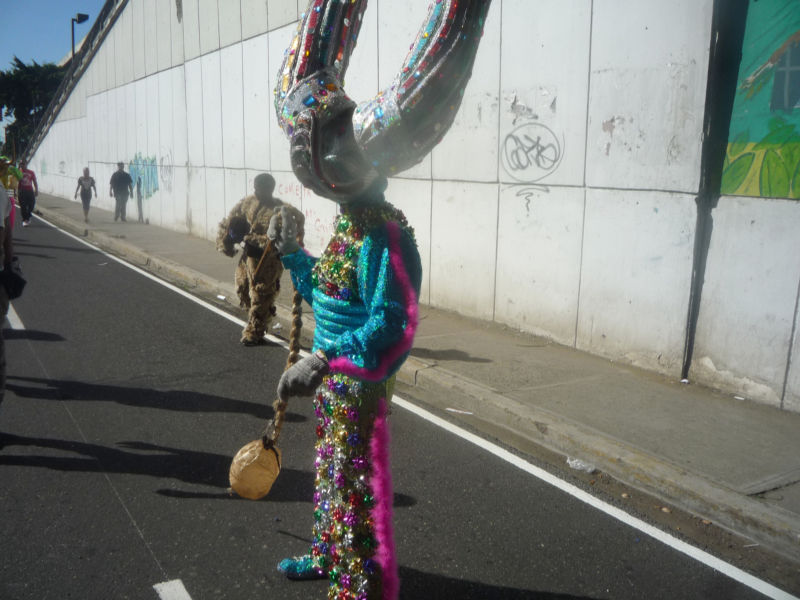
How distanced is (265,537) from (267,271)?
4420 mm

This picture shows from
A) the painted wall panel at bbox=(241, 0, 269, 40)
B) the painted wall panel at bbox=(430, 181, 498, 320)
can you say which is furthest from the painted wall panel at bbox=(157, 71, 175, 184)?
the painted wall panel at bbox=(430, 181, 498, 320)

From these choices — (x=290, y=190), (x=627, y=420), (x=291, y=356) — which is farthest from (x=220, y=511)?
(x=290, y=190)

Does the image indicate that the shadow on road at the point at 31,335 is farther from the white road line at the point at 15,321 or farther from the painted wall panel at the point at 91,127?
the painted wall panel at the point at 91,127

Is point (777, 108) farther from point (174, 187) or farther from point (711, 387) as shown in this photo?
point (174, 187)

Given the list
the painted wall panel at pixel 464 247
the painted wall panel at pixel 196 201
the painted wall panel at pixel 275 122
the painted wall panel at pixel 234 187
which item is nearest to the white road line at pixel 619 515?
the painted wall panel at pixel 464 247

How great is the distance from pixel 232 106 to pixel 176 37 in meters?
5.29

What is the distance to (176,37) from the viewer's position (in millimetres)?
20047

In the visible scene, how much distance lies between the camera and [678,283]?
6652 mm

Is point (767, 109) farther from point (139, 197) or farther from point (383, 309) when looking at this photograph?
point (139, 197)

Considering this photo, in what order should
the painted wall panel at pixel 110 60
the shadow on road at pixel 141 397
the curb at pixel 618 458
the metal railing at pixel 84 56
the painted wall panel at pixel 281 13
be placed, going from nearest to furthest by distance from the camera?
the curb at pixel 618 458 < the shadow on road at pixel 141 397 < the painted wall panel at pixel 281 13 < the painted wall panel at pixel 110 60 < the metal railing at pixel 84 56

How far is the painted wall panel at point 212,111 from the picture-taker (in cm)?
1708

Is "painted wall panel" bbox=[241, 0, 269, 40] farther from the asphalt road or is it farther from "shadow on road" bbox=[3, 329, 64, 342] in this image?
the asphalt road

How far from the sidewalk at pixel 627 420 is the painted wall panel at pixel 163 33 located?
48.6 feet

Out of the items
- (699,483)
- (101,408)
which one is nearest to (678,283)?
(699,483)
